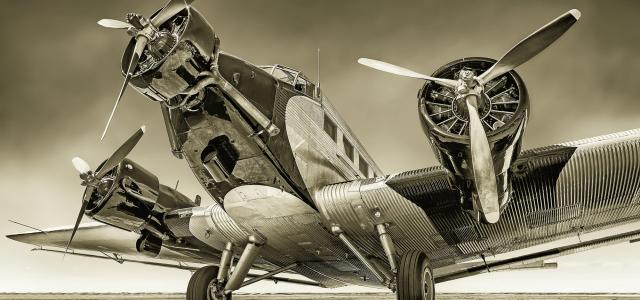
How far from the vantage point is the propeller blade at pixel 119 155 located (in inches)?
397

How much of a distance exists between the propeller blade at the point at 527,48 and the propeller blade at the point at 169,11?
420cm

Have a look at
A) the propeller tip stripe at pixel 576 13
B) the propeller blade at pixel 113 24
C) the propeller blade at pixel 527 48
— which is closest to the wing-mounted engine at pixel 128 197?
the propeller blade at pixel 113 24

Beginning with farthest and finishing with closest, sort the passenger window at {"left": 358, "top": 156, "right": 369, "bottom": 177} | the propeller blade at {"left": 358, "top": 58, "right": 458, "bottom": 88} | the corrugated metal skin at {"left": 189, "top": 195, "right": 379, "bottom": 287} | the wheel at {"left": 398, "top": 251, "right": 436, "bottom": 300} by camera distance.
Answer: the passenger window at {"left": 358, "top": 156, "right": 369, "bottom": 177} → the corrugated metal skin at {"left": 189, "top": 195, "right": 379, "bottom": 287} → the wheel at {"left": 398, "top": 251, "right": 436, "bottom": 300} → the propeller blade at {"left": 358, "top": 58, "right": 458, "bottom": 88}

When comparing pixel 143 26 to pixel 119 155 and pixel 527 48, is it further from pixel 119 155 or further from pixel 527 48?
pixel 527 48

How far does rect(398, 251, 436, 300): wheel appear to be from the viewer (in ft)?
25.9

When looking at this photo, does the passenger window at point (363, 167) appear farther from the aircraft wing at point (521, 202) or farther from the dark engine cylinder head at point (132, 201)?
the dark engine cylinder head at point (132, 201)

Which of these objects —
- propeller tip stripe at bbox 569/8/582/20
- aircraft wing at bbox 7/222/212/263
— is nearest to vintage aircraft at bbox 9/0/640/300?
propeller tip stripe at bbox 569/8/582/20

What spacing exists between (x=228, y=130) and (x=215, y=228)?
3632 mm

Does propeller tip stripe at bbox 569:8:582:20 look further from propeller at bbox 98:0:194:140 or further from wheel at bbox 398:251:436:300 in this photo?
propeller at bbox 98:0:194:140

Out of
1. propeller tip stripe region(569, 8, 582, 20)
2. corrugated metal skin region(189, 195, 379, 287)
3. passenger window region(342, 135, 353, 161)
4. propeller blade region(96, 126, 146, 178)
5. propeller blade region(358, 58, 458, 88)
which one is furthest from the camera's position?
passenger window region(342, 135, 353, 161)

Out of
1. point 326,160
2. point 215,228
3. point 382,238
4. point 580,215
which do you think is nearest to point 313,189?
point 326,160

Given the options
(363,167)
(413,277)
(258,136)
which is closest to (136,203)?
(258,136)

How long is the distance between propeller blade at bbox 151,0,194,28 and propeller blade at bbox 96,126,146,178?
3.99 meters

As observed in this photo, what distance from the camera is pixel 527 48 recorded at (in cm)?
685
